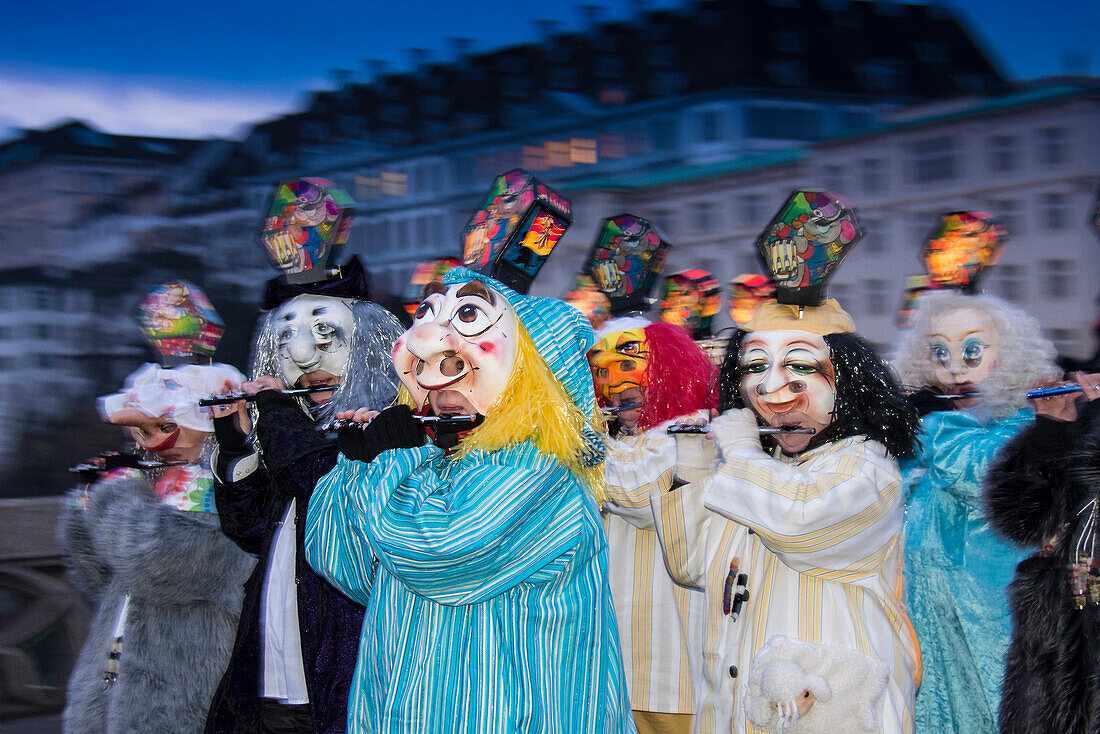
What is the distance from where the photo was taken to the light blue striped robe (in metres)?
2.01

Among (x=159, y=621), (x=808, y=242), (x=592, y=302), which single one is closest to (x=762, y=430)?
(x=808, y=242)

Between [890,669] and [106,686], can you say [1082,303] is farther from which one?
[106,686]

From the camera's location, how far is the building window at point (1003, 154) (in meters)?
4.62

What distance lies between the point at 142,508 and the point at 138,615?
303mm

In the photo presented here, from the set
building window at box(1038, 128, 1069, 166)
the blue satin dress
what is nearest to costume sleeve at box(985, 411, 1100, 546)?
the blue satin dress

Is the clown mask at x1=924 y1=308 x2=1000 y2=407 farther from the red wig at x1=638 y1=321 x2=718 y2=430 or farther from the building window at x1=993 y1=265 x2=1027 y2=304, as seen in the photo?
the building window at x1=993 y1=265 x2=1027 y2=304

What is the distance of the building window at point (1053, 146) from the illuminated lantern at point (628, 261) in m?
1.89

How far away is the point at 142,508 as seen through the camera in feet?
10.2

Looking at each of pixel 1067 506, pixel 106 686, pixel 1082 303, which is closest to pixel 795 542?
pixel 1067 506

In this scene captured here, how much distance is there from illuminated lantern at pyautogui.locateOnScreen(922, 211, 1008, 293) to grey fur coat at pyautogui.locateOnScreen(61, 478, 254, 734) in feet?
7.61

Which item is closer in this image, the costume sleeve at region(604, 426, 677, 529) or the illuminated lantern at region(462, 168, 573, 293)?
the illuminated lantern at region(462, 168, 573, 293)

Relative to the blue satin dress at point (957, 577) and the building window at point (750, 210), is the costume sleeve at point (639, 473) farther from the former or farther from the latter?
the building window at point (750, 210)

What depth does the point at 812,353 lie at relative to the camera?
2.53 metres

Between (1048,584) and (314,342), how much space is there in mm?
1935
